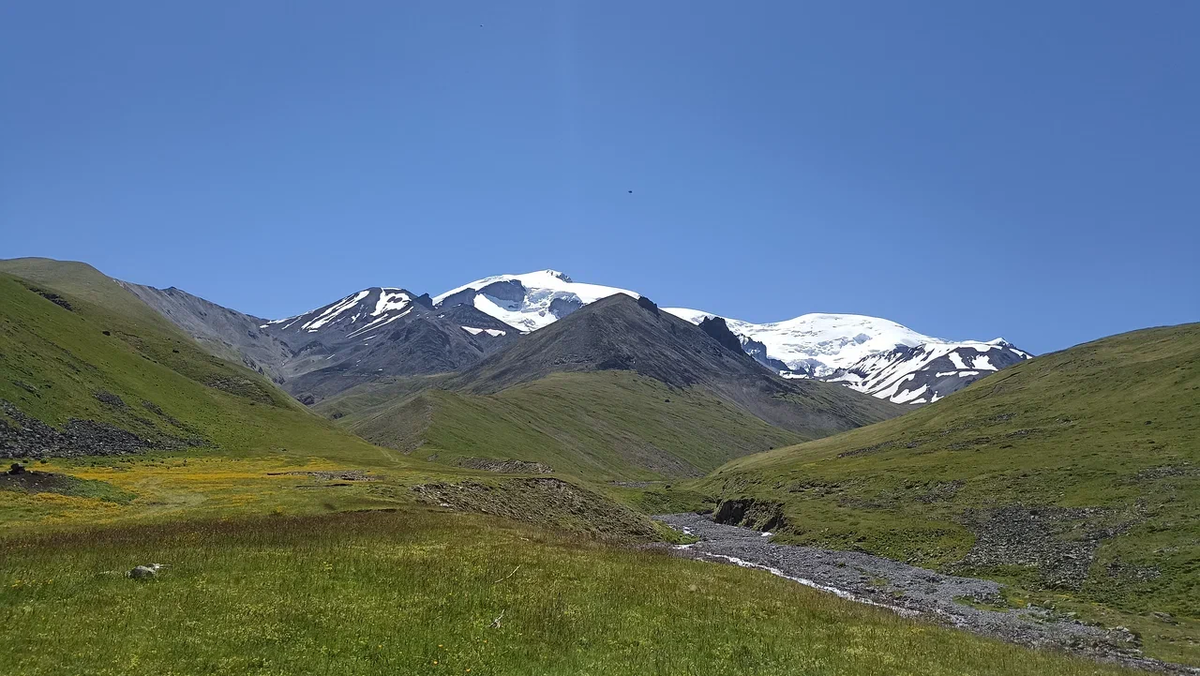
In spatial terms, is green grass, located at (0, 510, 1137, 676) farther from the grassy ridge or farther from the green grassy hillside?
the grassy ridge

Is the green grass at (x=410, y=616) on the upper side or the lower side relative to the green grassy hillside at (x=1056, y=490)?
lower

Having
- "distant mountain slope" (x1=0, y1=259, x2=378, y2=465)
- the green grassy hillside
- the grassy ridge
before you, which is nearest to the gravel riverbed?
the green grassy hillside

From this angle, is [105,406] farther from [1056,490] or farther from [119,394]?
[1056,490]

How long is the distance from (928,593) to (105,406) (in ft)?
478

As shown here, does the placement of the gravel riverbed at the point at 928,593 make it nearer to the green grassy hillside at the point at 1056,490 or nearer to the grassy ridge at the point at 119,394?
the green grassy hillside at the point at 1056,490

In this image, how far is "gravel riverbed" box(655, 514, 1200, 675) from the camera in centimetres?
4216

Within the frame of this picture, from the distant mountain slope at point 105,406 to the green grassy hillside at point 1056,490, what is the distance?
109m

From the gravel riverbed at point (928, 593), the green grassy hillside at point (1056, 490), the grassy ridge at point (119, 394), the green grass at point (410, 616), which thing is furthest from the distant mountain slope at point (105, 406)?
the green grassy hillside at point (1056, 490)

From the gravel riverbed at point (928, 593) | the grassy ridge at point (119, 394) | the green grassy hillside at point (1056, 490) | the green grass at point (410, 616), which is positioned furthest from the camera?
the grassy ridge at point (119, 394)

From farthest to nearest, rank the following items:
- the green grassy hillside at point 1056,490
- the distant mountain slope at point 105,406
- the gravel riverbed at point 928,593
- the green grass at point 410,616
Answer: the distant mountain slope at point 105,406 < the green grassy hillside at point 1056,490 < the gravel riverbed at point 928,593 < the green grass at point 410,616

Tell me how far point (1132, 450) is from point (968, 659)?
8235cm

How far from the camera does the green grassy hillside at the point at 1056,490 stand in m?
56.4

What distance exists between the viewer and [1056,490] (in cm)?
8231

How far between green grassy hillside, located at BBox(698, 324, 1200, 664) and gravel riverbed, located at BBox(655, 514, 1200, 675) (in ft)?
8.67
